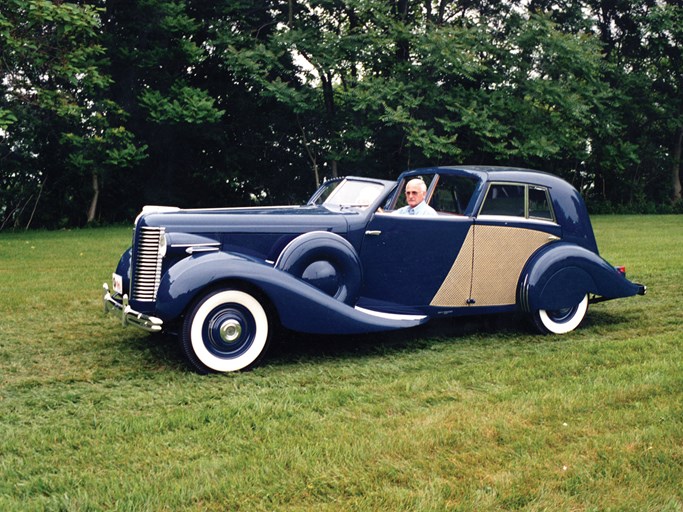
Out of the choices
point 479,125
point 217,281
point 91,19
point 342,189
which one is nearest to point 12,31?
point 91,19

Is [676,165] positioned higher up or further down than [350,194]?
higher up

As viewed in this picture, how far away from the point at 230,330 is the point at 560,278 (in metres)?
3.05

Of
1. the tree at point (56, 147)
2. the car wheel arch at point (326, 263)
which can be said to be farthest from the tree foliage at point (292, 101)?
the car wheel arch at point (326, 263)

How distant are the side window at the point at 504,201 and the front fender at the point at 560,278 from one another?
1.51 ft

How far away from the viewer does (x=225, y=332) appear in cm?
511

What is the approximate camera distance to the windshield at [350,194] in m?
6.18

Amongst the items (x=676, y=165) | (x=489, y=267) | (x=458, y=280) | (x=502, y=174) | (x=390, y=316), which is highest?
(x=676, y=165)

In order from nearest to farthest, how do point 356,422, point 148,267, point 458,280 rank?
1. point 356,422
2. point 148,267
3. point 458,280

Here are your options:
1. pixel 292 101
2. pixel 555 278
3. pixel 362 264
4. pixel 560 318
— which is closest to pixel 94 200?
pixel 292 101

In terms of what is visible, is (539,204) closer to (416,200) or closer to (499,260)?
(499,260)

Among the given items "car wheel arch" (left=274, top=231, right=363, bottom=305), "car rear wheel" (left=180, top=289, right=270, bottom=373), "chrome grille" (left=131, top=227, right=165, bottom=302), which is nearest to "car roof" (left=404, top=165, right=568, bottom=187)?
"car wheel arch" (left=274, top=231, right=363, bottom=305)

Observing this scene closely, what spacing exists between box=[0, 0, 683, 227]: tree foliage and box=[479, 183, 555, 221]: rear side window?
49.1ft

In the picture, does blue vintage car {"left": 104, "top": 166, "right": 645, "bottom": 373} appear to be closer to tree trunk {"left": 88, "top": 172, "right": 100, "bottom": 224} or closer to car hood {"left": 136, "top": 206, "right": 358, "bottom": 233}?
car hood {"left": 136, "top": 206, "right": 358, "bottom": 233}

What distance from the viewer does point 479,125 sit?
22422 mm
